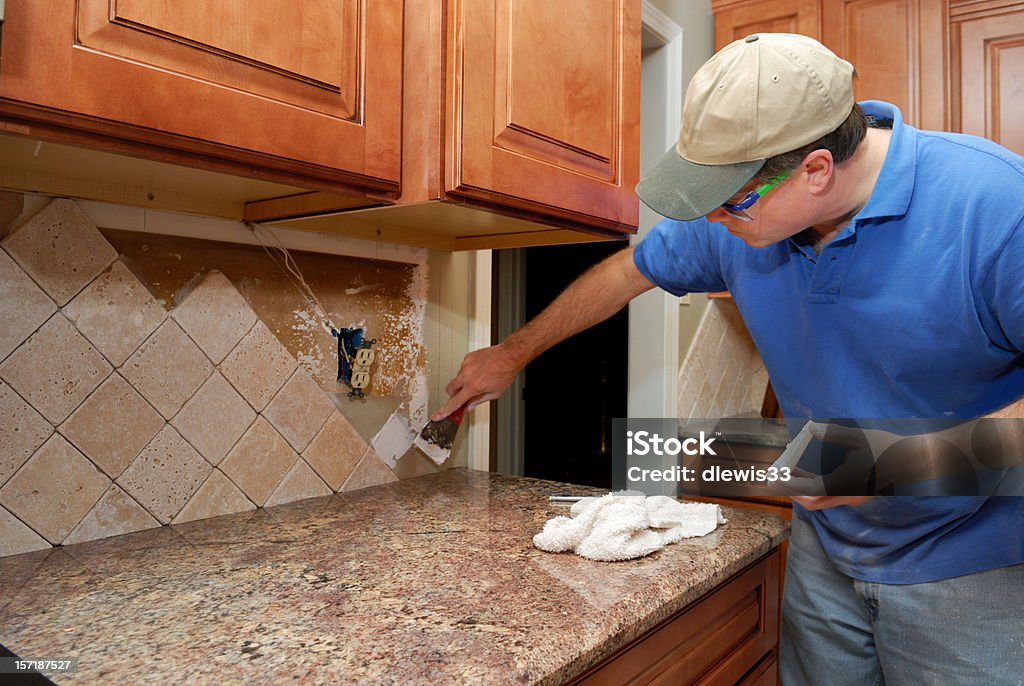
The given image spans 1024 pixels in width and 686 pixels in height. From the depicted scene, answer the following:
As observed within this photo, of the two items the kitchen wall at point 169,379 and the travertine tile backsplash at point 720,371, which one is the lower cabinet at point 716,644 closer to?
the kitchen wall at point 169,379

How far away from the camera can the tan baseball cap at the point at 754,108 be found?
830mm

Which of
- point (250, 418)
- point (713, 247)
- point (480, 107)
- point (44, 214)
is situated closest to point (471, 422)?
point (250, 418)

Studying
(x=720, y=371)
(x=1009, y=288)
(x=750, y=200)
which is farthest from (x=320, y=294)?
(x=720, y=371)

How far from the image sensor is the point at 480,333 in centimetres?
153

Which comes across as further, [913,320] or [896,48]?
[896,48]

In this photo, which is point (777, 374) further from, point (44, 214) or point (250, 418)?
point (44, 214)

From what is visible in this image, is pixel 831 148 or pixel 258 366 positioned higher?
pixel 831 148

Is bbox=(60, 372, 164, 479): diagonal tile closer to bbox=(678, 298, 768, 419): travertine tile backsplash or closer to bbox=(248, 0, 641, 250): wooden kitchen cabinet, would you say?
bbox=(248, 0, 641, 250): wooden kitchen cabinet

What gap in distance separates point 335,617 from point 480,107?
0.66m

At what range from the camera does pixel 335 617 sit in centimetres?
72

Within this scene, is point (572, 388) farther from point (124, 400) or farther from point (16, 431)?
point (16, 431)

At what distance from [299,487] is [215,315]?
33 centimetres

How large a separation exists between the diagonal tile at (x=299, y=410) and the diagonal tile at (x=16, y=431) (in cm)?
33

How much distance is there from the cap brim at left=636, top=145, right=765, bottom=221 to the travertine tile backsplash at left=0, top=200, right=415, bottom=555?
0.68 meters
